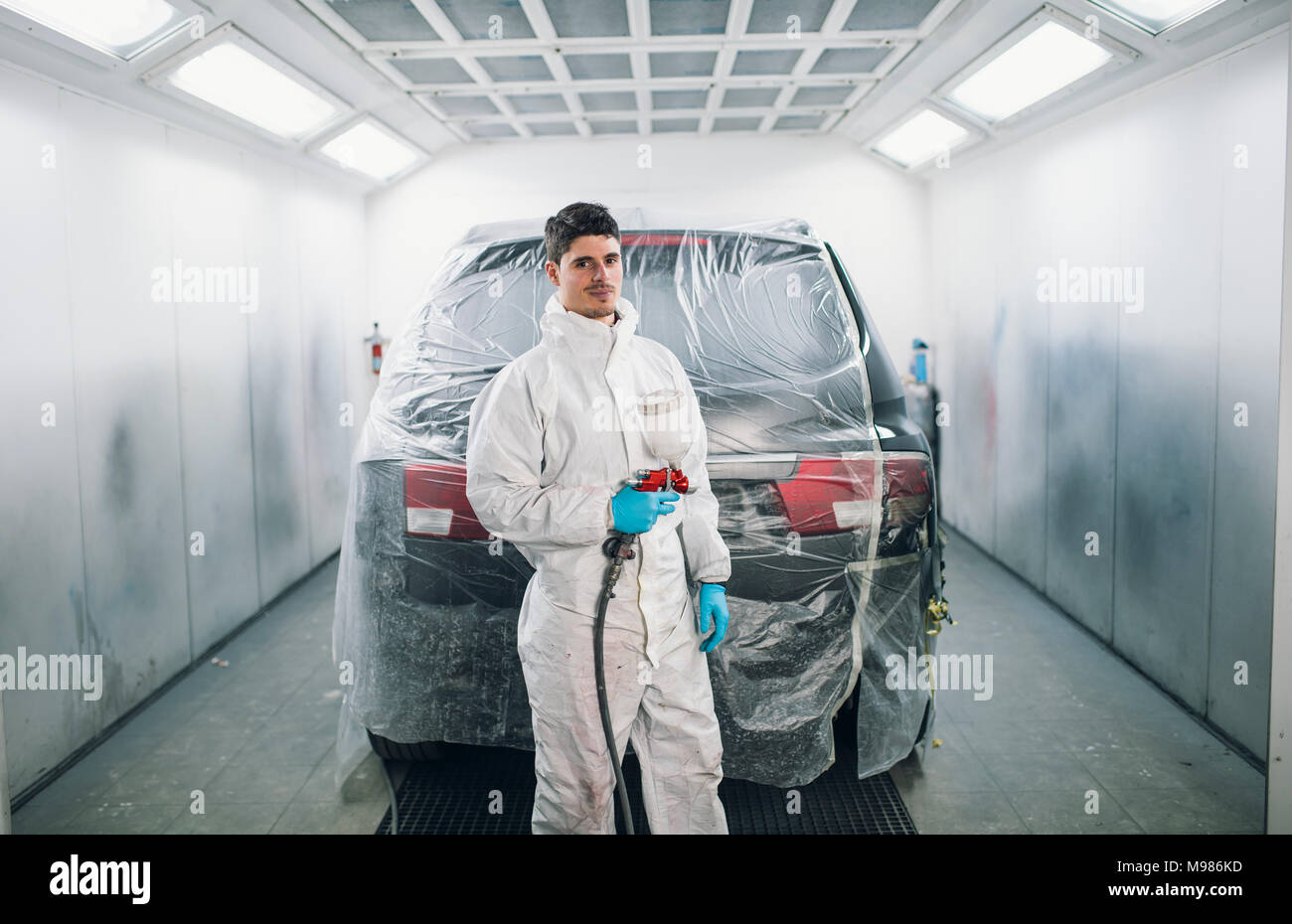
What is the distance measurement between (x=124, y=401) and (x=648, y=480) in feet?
7.39

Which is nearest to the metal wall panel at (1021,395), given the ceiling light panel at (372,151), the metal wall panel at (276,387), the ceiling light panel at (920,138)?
the ceiling light panel at (920,138)

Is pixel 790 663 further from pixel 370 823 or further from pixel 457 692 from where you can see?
pixel 370 823

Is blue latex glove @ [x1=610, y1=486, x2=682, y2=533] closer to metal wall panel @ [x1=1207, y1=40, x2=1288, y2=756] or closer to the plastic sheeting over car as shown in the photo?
the plastic sheeting over car

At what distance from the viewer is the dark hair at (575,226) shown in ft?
6.49

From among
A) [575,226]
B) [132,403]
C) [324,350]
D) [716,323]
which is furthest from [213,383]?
[575,226]

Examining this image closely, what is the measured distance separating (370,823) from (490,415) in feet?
4.30

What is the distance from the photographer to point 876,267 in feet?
20.1

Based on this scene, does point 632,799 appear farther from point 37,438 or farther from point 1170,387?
point 1170,387

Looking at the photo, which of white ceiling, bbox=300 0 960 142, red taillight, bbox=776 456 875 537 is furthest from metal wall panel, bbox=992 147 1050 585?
red taillight, bbox=776 456 875 537

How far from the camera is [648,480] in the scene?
1910mm

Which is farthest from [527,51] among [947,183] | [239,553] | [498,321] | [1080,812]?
[1080,812]

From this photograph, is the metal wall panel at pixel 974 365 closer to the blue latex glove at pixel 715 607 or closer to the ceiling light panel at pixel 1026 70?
the ceiling light panel at pixel 1026 70

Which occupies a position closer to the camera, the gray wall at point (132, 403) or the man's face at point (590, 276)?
the man's face at point (590, 276)

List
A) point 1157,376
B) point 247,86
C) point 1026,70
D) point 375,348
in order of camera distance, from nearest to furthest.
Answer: point 1157,376, point 247,86, point 1026,70, point 375,348
